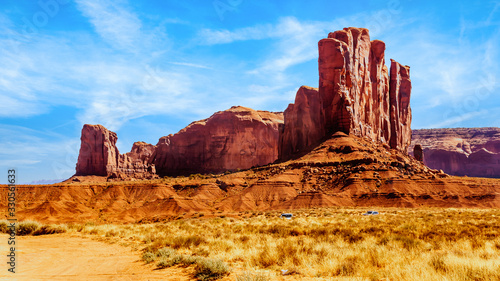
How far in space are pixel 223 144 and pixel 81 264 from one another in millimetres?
111761

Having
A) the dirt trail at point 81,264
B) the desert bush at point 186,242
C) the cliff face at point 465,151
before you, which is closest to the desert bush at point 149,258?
the dirt trail at point 81,264

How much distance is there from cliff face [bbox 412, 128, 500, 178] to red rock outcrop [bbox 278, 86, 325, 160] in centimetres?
8471

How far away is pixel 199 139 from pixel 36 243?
4443 inches

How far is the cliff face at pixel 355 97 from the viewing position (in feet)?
230

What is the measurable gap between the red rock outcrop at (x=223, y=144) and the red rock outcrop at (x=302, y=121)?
31.8 meters

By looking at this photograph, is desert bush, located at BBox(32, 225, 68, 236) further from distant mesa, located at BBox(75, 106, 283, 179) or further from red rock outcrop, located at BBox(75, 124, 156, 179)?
red rock outcrop, located at BBox(75, 124, 156, 179)

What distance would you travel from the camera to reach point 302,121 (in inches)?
3312

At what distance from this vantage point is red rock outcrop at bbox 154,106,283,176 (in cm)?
12019

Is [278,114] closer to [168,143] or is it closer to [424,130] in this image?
[168,143]

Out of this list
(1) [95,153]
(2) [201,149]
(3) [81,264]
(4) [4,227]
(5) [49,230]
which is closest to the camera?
(3) [81,264]

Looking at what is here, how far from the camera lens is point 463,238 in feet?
45.1

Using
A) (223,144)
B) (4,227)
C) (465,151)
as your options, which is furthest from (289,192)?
(465,151)

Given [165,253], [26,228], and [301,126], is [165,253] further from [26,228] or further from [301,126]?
[301,126]

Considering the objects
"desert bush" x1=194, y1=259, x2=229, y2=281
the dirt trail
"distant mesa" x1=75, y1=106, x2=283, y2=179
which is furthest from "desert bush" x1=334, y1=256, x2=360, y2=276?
"distant mesa" x1=75, y1=106, x2=283, y2=179
